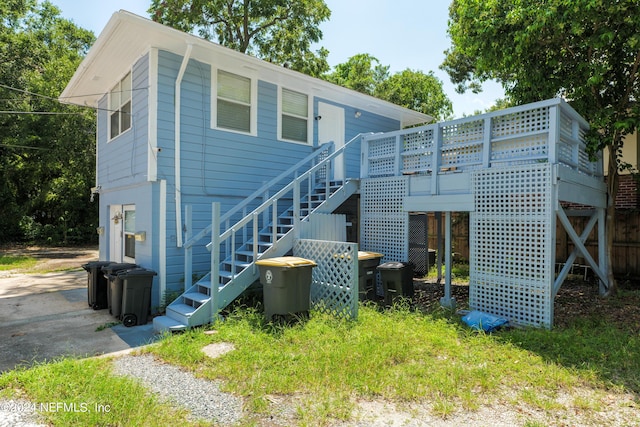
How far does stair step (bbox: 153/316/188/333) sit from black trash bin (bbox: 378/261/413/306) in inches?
121

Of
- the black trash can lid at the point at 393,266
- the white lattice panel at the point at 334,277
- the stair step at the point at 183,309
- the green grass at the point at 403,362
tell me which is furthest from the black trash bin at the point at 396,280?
the stair step at the point at 183,309

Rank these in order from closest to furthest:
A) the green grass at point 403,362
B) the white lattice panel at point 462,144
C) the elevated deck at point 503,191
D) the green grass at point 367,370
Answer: the green grass at point 367,370 < the green grass at point 403,362 < the elevated deck at point 503,191 < the white lattice panel at point 462,144

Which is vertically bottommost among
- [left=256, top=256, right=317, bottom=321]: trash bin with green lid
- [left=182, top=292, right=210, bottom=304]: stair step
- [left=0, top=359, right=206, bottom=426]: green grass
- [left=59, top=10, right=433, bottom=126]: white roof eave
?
[left=0, top=359, right=206, bottom=426]: green grass

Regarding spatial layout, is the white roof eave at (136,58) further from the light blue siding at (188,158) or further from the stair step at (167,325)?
the stair step at (167,325)

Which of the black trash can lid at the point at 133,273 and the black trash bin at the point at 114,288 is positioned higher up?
the black trash can lid at the point at 133,273

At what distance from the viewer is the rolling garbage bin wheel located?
219 inches

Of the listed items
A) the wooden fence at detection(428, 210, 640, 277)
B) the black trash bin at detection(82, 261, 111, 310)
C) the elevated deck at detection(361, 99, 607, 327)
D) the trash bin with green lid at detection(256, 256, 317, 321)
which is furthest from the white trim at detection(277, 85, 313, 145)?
the wooden fence at detection(428, 210, 640, 277)

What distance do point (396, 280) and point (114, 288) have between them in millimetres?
4314

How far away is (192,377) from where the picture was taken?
3.80 metres

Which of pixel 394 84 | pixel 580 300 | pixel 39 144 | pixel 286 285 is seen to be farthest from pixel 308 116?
pixel 394 84

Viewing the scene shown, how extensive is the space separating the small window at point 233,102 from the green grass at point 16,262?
9.08 m

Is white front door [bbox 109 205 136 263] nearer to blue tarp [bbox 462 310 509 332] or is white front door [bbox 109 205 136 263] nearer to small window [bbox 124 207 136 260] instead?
small window [bbox 124 207 136 260]

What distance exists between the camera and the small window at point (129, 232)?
24.8 ft

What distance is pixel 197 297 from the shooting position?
562 cm
